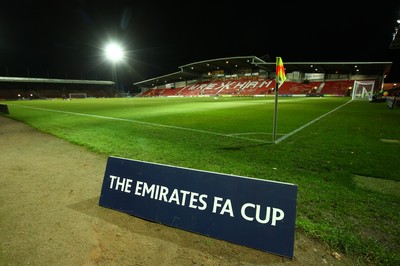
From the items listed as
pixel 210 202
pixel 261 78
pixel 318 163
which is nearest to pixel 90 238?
pixel 210 202

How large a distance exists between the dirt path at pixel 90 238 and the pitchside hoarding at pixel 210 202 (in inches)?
4.9

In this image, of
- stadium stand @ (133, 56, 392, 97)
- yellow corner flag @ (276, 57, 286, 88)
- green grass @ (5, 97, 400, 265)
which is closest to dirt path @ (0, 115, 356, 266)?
green grass @ (5, 97, 400, 265)

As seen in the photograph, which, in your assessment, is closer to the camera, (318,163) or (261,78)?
(318,163)

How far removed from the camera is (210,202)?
2633 mm

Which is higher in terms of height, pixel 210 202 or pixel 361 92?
pixel 361 92

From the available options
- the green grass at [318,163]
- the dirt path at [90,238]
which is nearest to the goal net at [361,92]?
the green grass at [318,163]

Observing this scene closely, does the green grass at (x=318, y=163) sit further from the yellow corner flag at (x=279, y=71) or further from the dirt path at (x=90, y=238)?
the yellow corner flag at (x=279, y=71)

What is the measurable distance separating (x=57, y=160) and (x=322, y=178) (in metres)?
6.21

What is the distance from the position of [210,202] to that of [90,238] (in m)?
1.50

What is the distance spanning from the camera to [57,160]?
5734mm

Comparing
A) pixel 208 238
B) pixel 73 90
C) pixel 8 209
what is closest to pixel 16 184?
pixel 8 209

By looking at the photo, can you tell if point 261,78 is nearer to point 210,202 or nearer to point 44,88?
point 210,202

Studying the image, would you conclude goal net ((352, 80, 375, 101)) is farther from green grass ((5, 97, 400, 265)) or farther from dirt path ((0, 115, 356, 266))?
dirt path ((0, 115, 356, 266))

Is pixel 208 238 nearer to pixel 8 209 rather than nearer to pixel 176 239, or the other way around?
pixel 176 239
